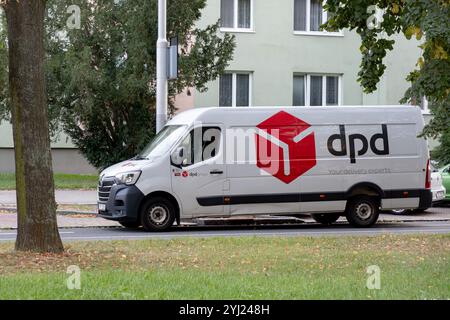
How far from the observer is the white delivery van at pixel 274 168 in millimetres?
18609

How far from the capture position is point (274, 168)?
62.7 ft

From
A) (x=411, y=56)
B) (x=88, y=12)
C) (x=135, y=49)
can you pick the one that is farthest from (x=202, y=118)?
(x=411, y=56)

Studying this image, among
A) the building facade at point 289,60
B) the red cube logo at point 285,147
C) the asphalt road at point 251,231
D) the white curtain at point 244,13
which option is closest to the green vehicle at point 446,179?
the asphalt road at point 251,231

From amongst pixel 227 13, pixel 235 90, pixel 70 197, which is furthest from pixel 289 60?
pixel 70 197

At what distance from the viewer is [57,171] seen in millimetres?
39188

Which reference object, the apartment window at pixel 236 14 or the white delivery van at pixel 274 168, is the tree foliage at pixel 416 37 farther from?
the apartment window at pixel 236 14

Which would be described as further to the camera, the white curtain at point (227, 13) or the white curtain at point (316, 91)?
the white curtain at point (316, 91)

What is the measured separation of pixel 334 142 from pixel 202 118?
3.00m

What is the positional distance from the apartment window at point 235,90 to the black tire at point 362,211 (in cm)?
1656

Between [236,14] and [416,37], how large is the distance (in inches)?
888

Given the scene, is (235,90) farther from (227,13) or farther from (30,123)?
(30,123)

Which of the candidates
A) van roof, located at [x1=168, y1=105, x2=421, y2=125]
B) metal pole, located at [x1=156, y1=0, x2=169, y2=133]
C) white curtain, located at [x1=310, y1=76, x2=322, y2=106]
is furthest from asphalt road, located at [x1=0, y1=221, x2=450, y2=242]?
white curtain, located at [x1=310, y1=76, x2=322, y2=106]

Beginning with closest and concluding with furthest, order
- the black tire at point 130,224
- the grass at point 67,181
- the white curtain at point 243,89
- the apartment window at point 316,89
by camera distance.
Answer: the black tire at point 130,224 → the grass at point 67,181 → the white curtain at point 243,89 → the apartment window at point 316,89

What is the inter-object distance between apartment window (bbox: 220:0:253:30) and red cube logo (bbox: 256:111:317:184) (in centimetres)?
1708
